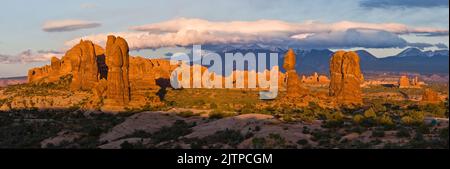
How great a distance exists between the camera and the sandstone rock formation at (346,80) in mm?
73812

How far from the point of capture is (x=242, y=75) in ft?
563

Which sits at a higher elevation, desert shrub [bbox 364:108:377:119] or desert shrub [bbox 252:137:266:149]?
desert shrub [bbox 252:137:266:149]

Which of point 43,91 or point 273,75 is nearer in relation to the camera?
point 43,91

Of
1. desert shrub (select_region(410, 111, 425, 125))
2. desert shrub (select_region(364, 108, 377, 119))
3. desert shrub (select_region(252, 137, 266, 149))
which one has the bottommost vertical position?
desert shrub (select_region(364, 108, 377, 119))

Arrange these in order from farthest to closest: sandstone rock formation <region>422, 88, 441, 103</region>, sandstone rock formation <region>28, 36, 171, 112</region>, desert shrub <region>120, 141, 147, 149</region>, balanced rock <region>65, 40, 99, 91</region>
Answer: balanced rock <region>65, 40, 99, 91</region>
sandstone rock formation <region>422, 88, 441, 103</region>
sandstone rock formation <region>28, 36, 171, 112</region>
desert shrub <region>120, 141, 147, 149</region>

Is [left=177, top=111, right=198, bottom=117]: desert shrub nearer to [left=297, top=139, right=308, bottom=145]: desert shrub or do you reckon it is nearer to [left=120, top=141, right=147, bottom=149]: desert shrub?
[left=120, top=141, right=147, bottom=149]: desert shrub

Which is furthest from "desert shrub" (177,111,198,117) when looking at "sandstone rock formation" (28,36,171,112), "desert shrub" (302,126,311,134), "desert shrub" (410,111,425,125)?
"desert shrub" (302,126,311,134)

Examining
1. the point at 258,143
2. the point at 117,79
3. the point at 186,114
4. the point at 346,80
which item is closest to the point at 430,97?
the point at 346,80

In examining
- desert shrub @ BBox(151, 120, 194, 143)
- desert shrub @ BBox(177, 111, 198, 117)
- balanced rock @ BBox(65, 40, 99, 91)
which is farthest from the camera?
balanced rock @ BBox(65, 40, 99, 91)

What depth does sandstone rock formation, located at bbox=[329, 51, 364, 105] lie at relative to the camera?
73.8m

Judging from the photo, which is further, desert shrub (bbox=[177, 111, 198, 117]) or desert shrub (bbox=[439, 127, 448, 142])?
desert shrub (bbox=[177, 111, 198, 117])
